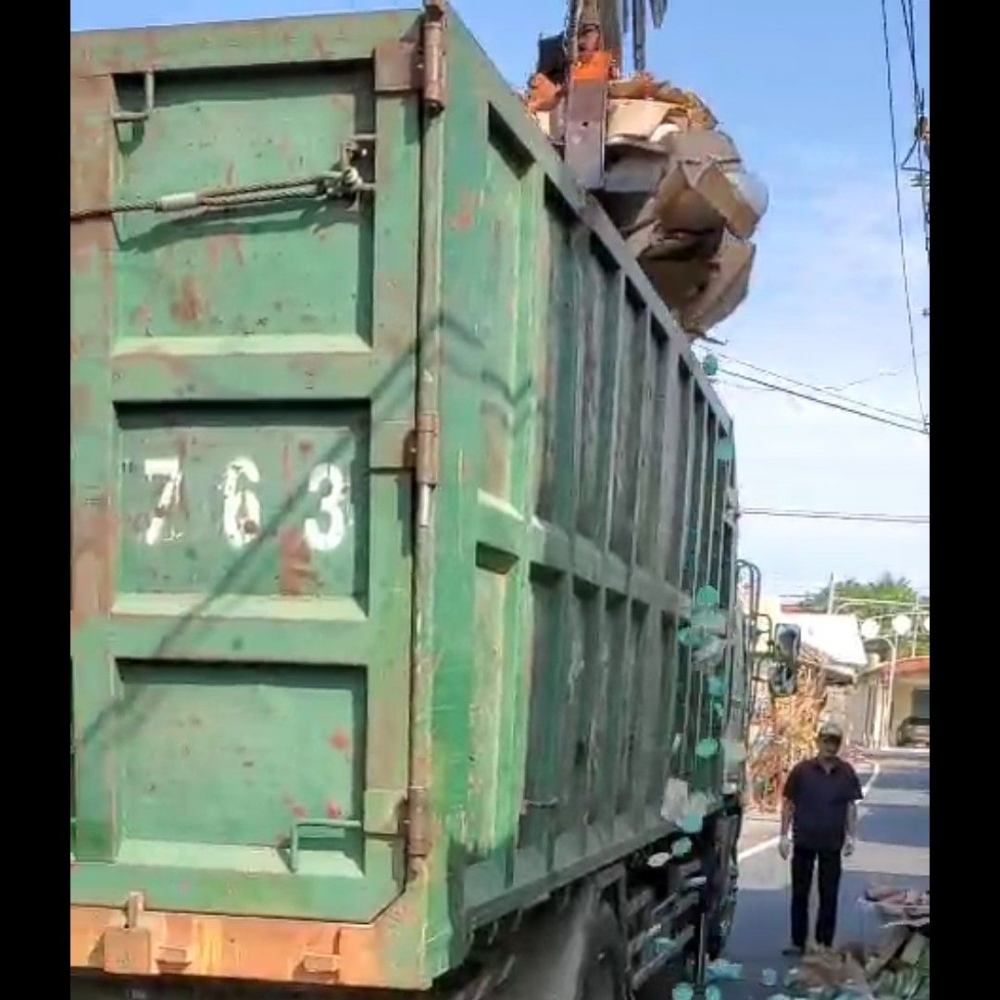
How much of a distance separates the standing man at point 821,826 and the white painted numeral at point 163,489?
8.72m

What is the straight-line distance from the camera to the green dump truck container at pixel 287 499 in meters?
3.63

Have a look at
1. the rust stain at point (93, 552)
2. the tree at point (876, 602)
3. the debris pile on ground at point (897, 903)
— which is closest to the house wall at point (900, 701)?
the tree at point (876, 602)

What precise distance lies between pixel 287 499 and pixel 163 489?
311 millimetres

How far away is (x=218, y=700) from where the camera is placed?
3771 millimetres

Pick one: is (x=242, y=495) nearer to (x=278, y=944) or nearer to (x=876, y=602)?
(x=278, y=944)

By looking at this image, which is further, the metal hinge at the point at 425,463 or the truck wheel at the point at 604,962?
the truck wheel at the point at 604,962

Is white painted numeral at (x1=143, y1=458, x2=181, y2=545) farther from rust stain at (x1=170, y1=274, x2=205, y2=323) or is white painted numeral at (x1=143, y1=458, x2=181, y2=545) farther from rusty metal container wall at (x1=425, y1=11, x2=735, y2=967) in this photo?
rusty metal container wall at (x1=425, y1=11, x2=735, y2=967)

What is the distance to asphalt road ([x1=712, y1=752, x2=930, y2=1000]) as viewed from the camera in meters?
11.6

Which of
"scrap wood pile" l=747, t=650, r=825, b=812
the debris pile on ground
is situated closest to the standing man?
the debris pile on ground

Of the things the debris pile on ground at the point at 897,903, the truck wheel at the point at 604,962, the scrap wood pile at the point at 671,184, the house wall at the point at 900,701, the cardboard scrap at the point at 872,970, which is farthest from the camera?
the house wall at the point at 900,701

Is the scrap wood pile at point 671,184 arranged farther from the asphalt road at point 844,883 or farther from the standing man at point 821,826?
the standing man at point 821,826

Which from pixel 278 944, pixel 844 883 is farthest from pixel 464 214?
pixel 844 883
